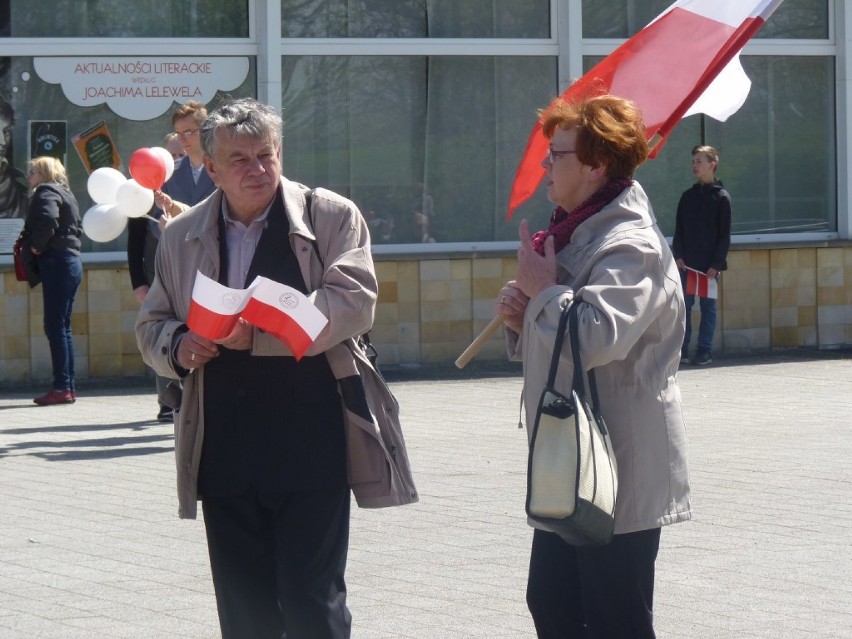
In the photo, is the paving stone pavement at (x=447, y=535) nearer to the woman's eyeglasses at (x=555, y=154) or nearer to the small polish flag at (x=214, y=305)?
the small polish flag at (x=214, y=305)

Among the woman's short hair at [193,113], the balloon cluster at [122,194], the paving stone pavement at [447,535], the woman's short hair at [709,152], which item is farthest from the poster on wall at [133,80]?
the balloon cluster at [122,194]

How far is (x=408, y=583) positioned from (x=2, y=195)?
7.96 m

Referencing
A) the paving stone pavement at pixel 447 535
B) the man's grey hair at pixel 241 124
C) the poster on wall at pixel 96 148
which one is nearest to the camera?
the man's grey hair at pixel 241 124

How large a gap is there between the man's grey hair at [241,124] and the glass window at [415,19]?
9.51 meters

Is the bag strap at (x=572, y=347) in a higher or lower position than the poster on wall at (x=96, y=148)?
lower

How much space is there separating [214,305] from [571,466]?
1045 millimetres

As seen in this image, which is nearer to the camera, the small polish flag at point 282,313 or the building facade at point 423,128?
the small polish flag at point 282,313

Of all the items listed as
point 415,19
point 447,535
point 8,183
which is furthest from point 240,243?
point 415,19

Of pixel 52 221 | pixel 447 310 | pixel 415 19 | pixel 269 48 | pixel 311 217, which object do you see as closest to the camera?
pixel 311 217

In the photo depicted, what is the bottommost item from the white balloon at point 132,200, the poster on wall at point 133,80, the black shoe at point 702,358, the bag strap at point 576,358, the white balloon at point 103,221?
the black shoe at point 702,358

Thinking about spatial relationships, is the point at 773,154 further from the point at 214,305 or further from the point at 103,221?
the point at 214,305

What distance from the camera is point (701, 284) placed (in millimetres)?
13211

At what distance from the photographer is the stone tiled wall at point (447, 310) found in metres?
12.4

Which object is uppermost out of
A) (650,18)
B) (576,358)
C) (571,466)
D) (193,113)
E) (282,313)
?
(650,18)
